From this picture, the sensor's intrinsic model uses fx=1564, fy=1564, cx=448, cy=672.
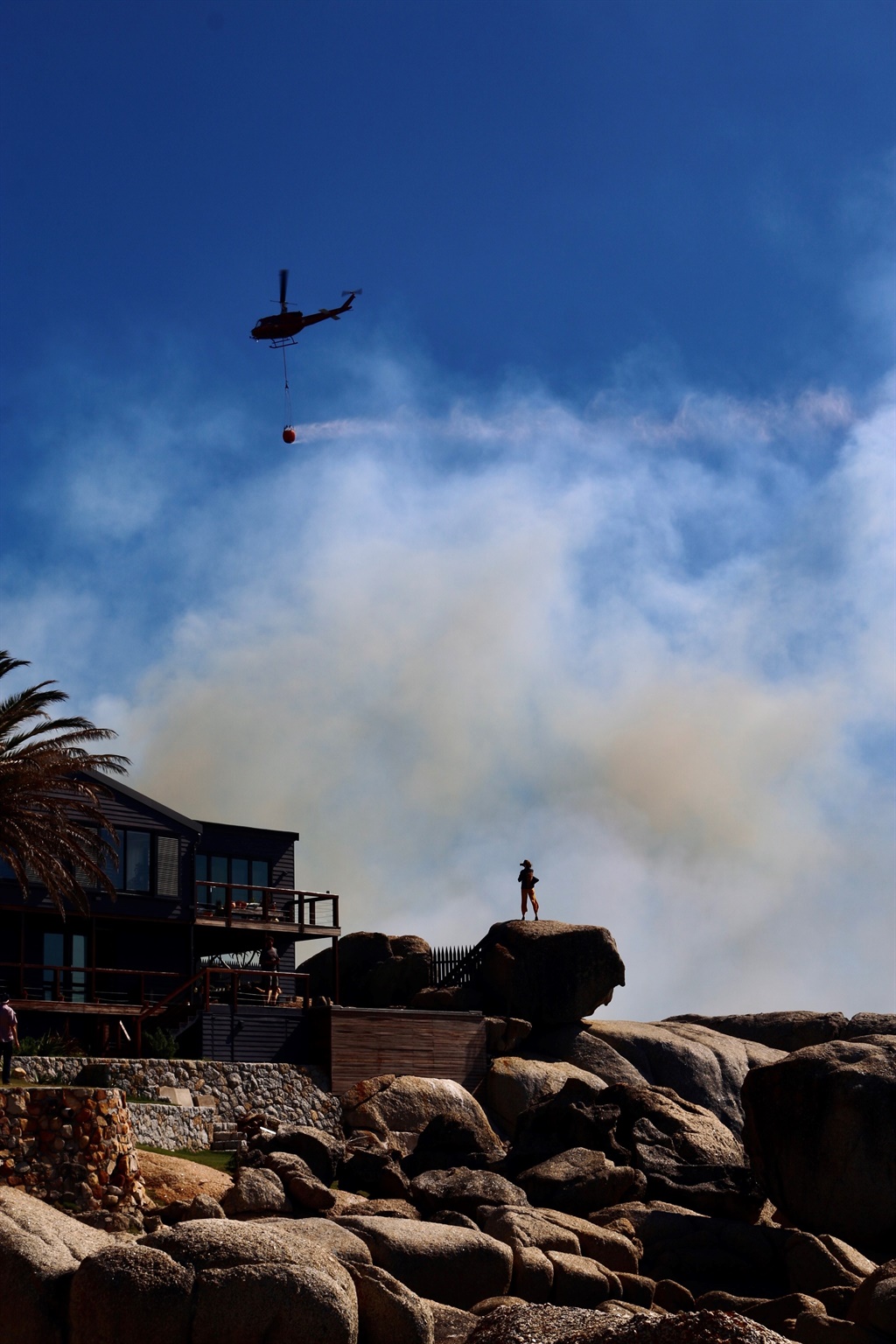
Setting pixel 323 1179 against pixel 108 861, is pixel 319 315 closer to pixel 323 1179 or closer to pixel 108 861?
pixel 108 861

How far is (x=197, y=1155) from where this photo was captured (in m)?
29.4

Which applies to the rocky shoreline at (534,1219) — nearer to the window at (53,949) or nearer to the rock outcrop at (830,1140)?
the rock outcrop at (830,1140)

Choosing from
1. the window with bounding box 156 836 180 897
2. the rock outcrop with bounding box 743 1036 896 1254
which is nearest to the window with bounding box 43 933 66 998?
the window with bounding box 156 836 180 897

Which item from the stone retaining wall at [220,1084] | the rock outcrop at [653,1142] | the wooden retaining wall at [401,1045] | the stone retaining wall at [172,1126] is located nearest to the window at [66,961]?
the stone retaining wall at [220,1084]

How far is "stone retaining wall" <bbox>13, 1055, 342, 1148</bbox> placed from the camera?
32406 millimetres

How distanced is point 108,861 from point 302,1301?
2823 cm

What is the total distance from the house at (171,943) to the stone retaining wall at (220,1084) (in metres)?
1.34

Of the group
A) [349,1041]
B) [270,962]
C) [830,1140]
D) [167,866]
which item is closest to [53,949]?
[167,866]

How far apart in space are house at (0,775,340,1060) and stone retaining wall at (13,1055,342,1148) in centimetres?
134

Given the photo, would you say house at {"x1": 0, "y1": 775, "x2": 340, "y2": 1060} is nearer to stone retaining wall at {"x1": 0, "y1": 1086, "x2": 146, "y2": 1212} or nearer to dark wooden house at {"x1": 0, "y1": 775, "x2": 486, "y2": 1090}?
dark wooden house at {"x1": 0, "y1": 775, "x2": 486, "y2": 1090}

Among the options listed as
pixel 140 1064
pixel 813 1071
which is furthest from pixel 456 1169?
pixel 140 1064

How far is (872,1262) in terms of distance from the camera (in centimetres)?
2469

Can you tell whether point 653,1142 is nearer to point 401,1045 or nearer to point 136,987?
point 401,1045

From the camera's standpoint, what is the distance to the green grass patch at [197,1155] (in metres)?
28.2
